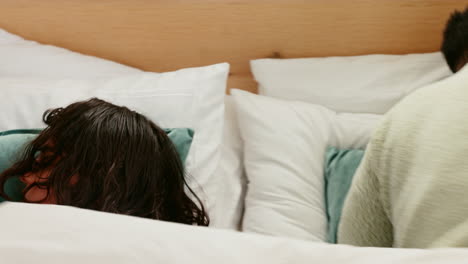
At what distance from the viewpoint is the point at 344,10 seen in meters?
1.18

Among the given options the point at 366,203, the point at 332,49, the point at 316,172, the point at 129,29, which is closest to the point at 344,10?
the point at 332,49

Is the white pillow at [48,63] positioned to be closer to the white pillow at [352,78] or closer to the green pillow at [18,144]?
the green pillow at [18,144]

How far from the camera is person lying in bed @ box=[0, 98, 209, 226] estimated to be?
80 centimetres

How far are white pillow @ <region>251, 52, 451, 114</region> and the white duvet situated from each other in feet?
2.40

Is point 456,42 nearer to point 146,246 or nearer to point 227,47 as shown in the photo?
point 227,47

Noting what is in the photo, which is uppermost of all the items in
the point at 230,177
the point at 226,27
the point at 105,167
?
the point at 226,27

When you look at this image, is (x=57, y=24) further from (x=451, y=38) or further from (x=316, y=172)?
(x=451, y=38)

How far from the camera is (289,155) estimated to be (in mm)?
1079

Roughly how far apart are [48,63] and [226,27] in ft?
1.64

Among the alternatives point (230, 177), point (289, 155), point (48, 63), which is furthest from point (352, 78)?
point (48, 63)

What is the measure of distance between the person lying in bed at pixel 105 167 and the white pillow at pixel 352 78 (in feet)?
1.45

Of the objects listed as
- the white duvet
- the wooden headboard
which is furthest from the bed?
the white duvet

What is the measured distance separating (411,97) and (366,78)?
0.69 meters

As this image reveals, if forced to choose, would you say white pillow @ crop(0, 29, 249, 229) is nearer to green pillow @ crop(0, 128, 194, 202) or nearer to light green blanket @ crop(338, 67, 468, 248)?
green pillow @ crop(0, 128, 194, 202)
